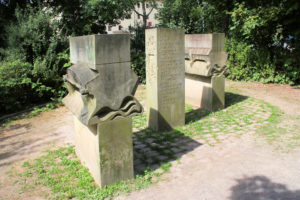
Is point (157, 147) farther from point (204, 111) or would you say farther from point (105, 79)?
point (204, 111)

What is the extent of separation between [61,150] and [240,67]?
381 inches

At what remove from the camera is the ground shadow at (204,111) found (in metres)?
7.45

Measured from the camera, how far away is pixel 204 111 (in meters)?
8.05

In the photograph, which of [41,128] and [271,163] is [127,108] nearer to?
[271,163]

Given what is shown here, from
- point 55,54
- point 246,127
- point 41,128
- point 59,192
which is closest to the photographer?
point 59,192

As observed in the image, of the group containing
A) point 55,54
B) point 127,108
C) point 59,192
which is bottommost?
point 59,192

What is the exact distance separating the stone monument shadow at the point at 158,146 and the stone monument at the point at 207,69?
6.78 ft

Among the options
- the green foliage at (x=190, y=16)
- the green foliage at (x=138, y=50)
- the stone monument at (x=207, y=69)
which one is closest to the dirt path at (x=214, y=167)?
the stone monument at (x=207, y=69)

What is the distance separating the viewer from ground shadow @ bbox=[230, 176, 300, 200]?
373 centimetres

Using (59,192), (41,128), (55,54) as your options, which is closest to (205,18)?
(55,54)

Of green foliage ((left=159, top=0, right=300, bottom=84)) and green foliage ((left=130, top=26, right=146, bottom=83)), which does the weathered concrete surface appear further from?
green foliage ((left=130, top=26, right=146, bottom=83))

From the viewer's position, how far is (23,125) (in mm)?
7375

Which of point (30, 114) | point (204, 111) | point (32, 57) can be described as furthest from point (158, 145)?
point (32, 57)

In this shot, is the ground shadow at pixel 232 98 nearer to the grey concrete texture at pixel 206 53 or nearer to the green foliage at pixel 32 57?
the grey concrete texture at pixel 206 53
